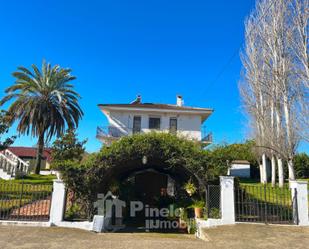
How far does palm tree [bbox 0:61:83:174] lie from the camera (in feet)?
78.2

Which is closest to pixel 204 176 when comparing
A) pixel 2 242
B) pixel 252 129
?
pixel 2 242

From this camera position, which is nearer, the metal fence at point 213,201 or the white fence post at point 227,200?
the white fence post at point 227,200

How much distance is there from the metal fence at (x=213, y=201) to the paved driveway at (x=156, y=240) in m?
0.82

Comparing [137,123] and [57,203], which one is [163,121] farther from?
[57,203]

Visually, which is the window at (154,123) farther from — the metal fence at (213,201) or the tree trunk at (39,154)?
the metal fence at (213,201)

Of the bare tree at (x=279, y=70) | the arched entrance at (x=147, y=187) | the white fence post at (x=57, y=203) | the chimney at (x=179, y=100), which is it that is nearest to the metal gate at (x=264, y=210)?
the arched entrance at (x=147, y=187)

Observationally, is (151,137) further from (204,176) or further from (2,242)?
(2,242)

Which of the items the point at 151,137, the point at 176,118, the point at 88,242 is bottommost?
the point at 88,242

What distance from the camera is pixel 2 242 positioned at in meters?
7.28

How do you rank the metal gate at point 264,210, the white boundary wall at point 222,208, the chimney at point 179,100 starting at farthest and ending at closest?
the chimney at point 179,100, the metal gate at point 264,210, the white boundary wall at point 222,208

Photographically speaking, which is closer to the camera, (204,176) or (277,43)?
(204,176)

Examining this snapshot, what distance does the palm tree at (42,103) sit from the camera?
Result: 2384 cm

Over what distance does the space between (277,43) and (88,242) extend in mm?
13900

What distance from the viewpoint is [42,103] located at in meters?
24.2
